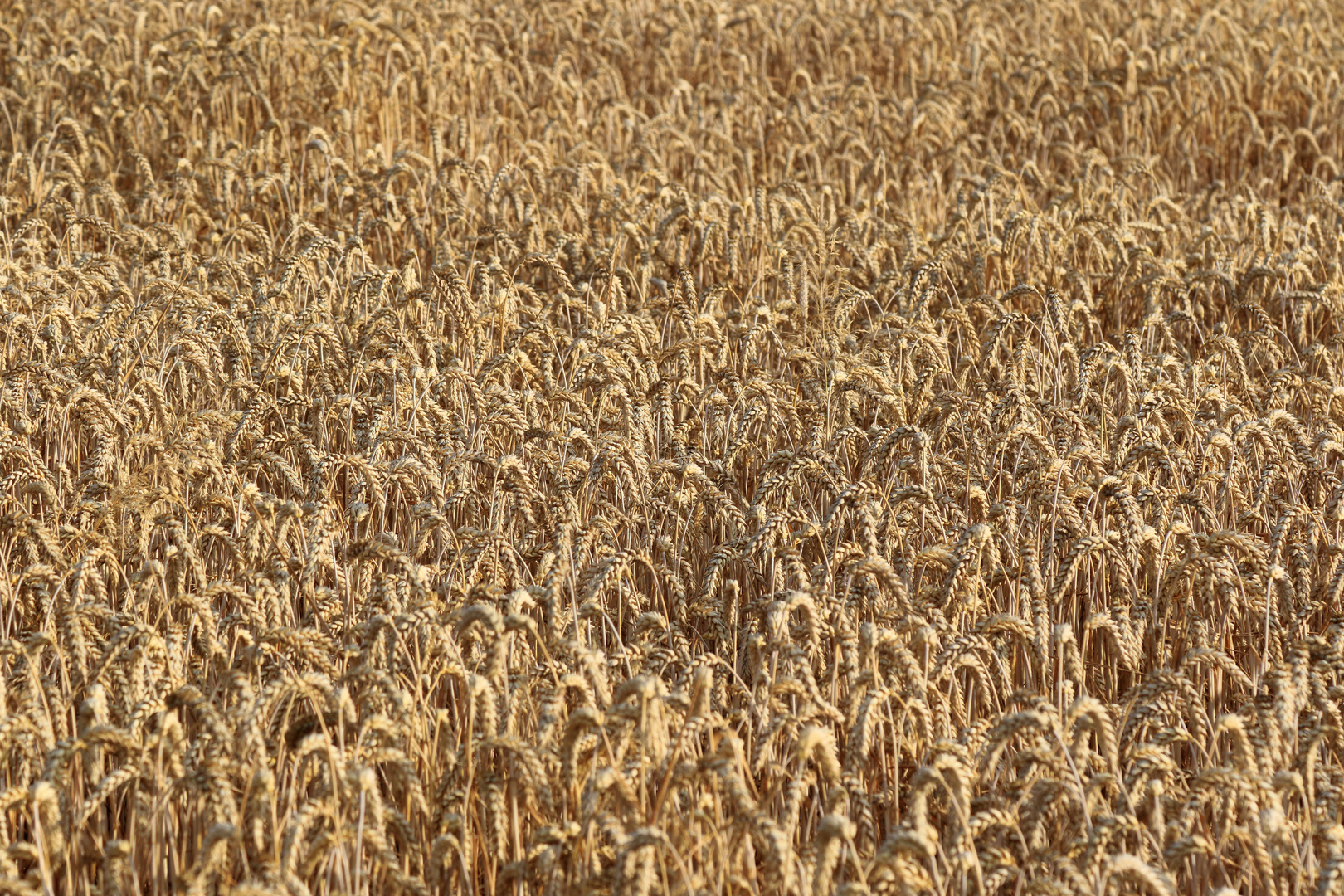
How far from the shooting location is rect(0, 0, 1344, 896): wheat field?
6.66 feet

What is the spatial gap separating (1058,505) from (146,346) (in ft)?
7.98

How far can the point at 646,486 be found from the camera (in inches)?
121

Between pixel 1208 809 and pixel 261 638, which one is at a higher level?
pixel 261 638

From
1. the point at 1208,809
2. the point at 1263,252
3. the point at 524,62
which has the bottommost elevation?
the point at 1208,809

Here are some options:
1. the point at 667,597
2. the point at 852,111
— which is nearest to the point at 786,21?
the point at 852,111

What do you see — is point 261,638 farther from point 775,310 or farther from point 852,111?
point 852,111

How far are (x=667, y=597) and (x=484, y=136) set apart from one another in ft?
Result: 12.6

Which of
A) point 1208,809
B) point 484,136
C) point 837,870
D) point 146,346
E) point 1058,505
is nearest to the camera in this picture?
point 837,870

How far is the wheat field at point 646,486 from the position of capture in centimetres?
203

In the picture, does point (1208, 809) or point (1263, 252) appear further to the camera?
point (1263, 252)

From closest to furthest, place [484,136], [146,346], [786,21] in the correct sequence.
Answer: [146,346]
[484,136]
[786,21]

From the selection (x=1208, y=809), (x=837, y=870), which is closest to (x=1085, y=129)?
(x=1208, y=809)

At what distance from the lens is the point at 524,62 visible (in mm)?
6836

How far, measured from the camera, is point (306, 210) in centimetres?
529
